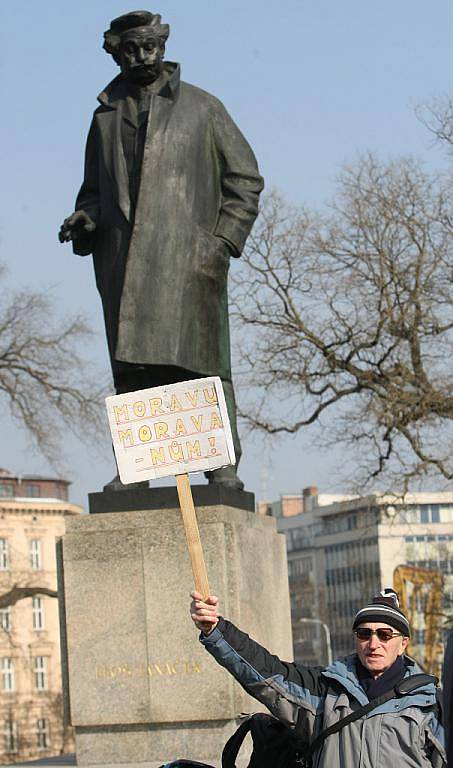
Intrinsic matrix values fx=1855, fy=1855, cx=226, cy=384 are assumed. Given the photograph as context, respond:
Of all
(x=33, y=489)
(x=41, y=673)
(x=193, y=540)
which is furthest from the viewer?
(x=33, y=489)

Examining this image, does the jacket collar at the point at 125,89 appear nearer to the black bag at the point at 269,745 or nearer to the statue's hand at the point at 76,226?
the statue's hand at the point at 76,226

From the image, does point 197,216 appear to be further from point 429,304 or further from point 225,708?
point 429,304

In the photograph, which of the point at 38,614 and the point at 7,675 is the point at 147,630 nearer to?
the point at 7,675

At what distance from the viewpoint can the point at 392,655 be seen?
5855mm

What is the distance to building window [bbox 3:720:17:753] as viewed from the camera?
91250 millimetres

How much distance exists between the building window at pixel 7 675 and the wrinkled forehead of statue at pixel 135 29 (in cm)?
8641

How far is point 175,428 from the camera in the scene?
7.11m

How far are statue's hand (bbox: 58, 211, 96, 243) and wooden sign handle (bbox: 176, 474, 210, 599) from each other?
3.87 m

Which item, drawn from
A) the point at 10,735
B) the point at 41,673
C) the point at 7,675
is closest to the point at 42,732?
the point at 10,735

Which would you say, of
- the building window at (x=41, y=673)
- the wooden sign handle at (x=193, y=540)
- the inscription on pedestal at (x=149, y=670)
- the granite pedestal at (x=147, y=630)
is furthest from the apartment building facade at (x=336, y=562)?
the wooden sign handle at (x=193, y=540)

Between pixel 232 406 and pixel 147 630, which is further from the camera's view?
pixel 232 406

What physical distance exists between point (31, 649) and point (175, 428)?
9142 centimetres

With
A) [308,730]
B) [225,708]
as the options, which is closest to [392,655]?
[308,730]

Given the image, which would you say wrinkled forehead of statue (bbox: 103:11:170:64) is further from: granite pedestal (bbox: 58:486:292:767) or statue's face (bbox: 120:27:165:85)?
granite pedestal (bbox: 58:486:292:767)
